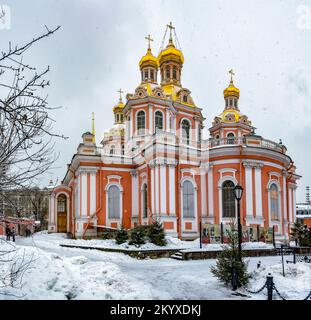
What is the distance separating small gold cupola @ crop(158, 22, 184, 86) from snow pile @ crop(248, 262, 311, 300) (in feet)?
75.8

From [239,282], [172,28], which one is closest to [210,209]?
[239,282]

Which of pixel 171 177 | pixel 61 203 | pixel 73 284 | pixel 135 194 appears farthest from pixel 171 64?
pixel 73 284

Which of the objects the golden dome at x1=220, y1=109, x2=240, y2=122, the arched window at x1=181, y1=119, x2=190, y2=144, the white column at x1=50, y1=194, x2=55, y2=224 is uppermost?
the golden dome at x1=220, y1=109, x2=240, y2=122

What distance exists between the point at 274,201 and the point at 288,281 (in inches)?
613

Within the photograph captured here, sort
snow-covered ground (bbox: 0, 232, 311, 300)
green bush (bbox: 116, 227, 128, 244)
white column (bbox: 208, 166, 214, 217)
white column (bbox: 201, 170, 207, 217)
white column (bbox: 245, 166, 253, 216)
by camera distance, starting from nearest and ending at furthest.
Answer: snow-covered ground (bbox: 0, 232, 311, 300) → green bush (bbox: 116, 227, 128, 244) → white column (bbox: 245, 166, 253, 216) → white column (bbox: 208, 166, 214, 217) → white column (bbox: 201, 170, 207, 217)

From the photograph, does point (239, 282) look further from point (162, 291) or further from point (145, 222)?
point (145, 222)

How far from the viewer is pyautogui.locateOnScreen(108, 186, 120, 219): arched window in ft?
88.2

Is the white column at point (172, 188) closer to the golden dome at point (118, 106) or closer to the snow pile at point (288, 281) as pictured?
the snow pile at point (288, 281)

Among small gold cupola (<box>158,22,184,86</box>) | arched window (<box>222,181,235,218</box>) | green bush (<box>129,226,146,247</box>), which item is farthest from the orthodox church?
green bush (<box>129,226,146,247</box>)

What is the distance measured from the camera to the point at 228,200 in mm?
24547

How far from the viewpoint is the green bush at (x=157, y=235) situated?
762 inches

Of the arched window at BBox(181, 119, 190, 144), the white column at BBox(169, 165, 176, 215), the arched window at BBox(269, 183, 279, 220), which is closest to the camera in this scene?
the white column at BBox(169, 165, 176, 215)

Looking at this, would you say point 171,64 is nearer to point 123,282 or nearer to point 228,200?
point 228,200

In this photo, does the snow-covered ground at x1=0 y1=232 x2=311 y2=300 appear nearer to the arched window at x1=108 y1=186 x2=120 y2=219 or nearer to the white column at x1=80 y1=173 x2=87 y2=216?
the white column at x1=80 y1=173 x2=87 y2=216
